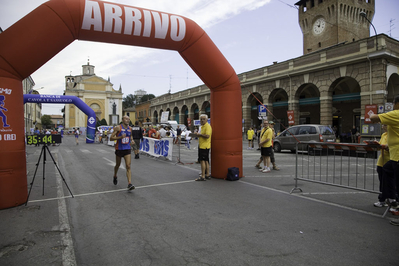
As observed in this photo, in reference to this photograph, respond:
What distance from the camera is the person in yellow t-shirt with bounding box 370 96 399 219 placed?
14.6ft

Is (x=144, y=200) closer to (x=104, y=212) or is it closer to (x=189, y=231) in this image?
(x=104, y=212)

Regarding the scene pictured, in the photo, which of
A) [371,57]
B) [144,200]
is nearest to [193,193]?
[144,200]

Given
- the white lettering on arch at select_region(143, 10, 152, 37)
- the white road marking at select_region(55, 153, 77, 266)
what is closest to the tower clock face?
the white lettering on arch at select_region(143, 10, 152, 37)

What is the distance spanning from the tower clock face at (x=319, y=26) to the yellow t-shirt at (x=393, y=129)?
42960 millimetres

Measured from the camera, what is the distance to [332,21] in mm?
39438

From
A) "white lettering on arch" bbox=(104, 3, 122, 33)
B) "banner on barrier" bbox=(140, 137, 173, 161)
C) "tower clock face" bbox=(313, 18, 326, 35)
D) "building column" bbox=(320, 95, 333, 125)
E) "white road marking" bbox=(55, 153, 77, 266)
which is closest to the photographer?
"white road marking" bbox=(55, 153, 77, 266)

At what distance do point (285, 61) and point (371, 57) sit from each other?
8628mm

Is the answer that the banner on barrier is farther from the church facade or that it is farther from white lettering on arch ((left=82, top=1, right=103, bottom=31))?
the church facade

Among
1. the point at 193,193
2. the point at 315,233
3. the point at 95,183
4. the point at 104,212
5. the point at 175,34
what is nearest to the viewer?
the point at 315,233

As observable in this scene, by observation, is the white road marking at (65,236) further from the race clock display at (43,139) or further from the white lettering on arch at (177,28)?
the white lettering on arch at (177,28)

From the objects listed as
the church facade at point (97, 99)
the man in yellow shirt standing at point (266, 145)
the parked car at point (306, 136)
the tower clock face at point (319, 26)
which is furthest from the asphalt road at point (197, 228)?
the church facade at point (97, 99)

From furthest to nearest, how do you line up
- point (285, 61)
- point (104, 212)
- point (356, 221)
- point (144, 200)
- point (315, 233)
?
1. point (285, 61)
2. point (144, 200)
3. point (104, 212)
4. point (356, 221)
5. point (315, 233)

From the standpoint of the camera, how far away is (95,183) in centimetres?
784

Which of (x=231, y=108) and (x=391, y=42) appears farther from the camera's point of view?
(x=391, y=42)
